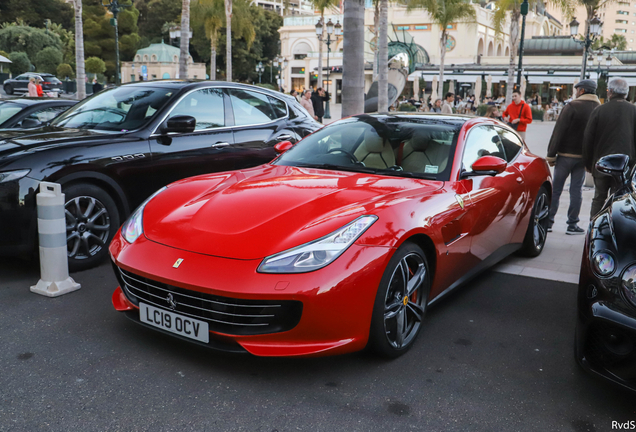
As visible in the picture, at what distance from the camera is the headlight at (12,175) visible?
434 centimetres

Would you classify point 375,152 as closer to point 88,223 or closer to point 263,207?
point 263,207

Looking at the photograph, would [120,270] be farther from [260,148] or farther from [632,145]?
[632,145]

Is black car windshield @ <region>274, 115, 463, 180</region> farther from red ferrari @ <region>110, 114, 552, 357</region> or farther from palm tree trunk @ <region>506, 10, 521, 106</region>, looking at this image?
palm tree trunk @ <region>506, 10, 521, 106</region>

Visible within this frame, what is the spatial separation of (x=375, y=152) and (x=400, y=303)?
1.44 metres

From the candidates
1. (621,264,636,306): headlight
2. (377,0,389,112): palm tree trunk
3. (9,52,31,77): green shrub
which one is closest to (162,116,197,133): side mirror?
(621,264,636,306): headlight

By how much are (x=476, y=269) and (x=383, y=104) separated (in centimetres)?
1556

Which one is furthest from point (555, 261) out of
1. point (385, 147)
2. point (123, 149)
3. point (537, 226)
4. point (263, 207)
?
point (123, 149)

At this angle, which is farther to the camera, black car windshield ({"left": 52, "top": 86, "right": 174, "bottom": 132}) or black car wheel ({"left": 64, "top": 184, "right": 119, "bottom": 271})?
black car windshield ({"left": 52, "top": 86, "right": 174, "bottom": 132})

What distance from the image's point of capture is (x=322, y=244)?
3016 mm

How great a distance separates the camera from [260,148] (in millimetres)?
6234

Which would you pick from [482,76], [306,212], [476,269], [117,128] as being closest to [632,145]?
[476,269]

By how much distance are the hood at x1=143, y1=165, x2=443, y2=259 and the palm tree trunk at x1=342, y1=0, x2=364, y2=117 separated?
761 cm

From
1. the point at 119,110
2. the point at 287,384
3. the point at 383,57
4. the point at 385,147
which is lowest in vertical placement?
the point at 287,384

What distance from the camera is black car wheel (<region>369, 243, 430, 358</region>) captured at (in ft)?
10.3
